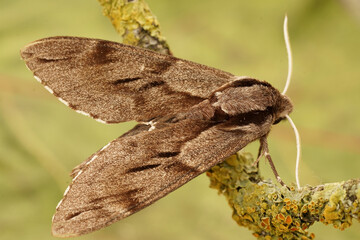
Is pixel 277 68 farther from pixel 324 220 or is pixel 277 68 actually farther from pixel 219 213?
pixel 324 220

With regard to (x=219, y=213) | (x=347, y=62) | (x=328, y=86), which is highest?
(x=347, y=62)

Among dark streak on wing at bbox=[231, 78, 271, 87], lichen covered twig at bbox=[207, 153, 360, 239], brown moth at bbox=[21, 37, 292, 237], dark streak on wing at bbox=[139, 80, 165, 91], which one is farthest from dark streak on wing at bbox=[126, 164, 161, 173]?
dark streak on wing at bbox=[231, 78, 271, 87]

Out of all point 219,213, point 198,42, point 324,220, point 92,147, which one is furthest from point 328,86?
point 324,220

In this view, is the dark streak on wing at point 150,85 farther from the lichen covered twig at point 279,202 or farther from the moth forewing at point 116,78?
the lichen covered twig at point 279,202

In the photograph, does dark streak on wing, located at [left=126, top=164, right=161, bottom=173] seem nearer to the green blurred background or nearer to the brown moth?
the brown moth

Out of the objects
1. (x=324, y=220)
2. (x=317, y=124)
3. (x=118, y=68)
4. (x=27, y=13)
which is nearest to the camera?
(x=324, y=220)

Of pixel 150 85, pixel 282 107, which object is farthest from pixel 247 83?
pixel 150 85

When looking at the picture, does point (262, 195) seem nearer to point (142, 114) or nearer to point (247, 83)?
point (247, 83)

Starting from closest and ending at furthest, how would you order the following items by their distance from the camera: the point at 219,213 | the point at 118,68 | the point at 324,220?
the point at 324,220
the point at 118,68
the point at 219,213
